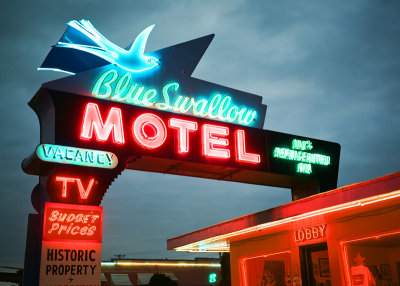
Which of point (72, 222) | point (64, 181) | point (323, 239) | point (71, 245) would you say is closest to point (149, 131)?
point (64, 181)

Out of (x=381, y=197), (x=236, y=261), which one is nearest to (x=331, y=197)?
(x=381, y=197)

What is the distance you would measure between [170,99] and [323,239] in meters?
7.80

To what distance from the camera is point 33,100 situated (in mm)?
14422

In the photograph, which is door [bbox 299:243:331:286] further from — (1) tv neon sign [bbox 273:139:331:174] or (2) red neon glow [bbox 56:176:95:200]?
(2) red neon glow [bbox 56:176:95:200]

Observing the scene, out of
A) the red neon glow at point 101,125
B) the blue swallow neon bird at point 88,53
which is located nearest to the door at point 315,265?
the red neon glow at point 101,125

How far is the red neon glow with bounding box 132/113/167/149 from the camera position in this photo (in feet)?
48.8

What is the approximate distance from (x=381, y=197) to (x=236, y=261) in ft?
27.4

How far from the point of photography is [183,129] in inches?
626

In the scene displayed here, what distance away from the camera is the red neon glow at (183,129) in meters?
15.4

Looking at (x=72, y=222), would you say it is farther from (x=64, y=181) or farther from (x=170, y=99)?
(x=170, y=99)

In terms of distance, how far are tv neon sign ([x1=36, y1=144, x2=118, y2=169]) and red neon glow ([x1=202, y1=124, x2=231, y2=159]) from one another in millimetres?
3772

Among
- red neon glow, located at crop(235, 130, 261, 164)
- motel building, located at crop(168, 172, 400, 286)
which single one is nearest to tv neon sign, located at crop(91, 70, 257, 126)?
red neon glow, located at crop(235, 130, 261, 164)

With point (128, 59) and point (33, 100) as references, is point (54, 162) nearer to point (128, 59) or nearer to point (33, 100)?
point (33, 100)

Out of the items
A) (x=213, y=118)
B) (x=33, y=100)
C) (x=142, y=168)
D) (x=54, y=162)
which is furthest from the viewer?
(x=213, y=118)
